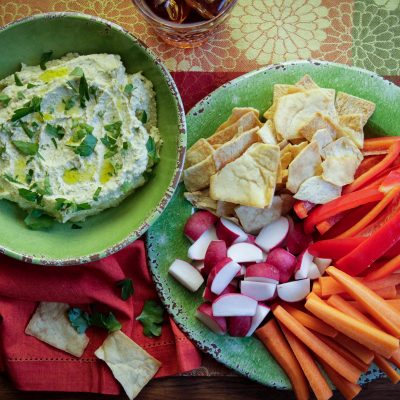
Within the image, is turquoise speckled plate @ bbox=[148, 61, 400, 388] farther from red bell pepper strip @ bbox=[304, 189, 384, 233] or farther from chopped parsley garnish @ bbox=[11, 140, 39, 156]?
chopped parsley garnish @ bbox=[11, 140, 39, 156]

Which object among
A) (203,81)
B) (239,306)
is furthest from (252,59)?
(239,306)

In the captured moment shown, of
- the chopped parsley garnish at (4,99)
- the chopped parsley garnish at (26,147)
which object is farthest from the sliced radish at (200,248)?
the chopped parsley garnish at (4,99)

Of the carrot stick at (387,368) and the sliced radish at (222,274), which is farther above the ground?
the sliced radish at (222,274)

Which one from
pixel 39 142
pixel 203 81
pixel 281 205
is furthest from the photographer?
pixel 203 81

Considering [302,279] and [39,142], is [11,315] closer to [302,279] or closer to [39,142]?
[39,142]

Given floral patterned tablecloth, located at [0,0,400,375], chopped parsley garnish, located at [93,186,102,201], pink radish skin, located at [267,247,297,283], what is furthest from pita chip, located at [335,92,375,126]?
chopped parsley garnish, located at [93,186,102,201]

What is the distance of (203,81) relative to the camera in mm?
2268

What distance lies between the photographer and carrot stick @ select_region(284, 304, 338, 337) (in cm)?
198

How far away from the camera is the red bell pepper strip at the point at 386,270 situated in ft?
6.34

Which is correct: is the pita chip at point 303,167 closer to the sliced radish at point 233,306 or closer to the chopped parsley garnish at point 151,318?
the sliced radish at point 233,306

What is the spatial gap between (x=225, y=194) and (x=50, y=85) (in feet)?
2.02

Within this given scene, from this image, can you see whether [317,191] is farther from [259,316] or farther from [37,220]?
[37,220]

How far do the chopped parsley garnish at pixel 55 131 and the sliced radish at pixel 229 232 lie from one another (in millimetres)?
553

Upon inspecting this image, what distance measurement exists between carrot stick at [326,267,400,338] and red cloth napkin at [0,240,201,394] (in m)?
0.51
